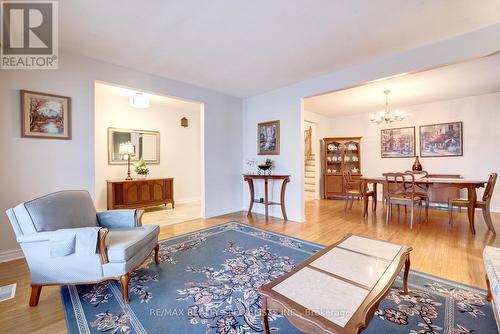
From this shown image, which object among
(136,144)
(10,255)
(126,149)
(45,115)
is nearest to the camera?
(10,255)

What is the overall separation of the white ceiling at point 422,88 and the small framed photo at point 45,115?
4.28 m

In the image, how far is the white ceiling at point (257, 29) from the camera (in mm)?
1992

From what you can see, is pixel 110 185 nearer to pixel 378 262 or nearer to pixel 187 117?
pixel 187 117

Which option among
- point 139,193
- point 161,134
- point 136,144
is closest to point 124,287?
point 139,193

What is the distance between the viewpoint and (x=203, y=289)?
1854 millimetres

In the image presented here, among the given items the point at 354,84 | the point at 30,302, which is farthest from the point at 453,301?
the point at 30,302

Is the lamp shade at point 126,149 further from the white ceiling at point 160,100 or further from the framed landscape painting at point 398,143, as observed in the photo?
the framed landscape painting at point 398,143

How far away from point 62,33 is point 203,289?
3.07 metres

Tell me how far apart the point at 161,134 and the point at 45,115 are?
2.89m

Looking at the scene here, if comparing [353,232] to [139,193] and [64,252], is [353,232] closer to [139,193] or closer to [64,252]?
[64,252]

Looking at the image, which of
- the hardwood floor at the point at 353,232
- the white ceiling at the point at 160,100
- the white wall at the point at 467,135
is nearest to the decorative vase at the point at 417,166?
the white wall at the point at 467,135

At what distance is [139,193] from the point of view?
459cm

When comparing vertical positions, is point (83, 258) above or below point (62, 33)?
below

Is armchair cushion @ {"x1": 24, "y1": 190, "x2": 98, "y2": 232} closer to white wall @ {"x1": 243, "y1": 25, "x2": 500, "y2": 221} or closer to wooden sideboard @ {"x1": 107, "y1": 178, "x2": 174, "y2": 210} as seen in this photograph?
wooden sideboard @ {"x1": 107, "y1": 178, "x2": 174, "y2": 210}
